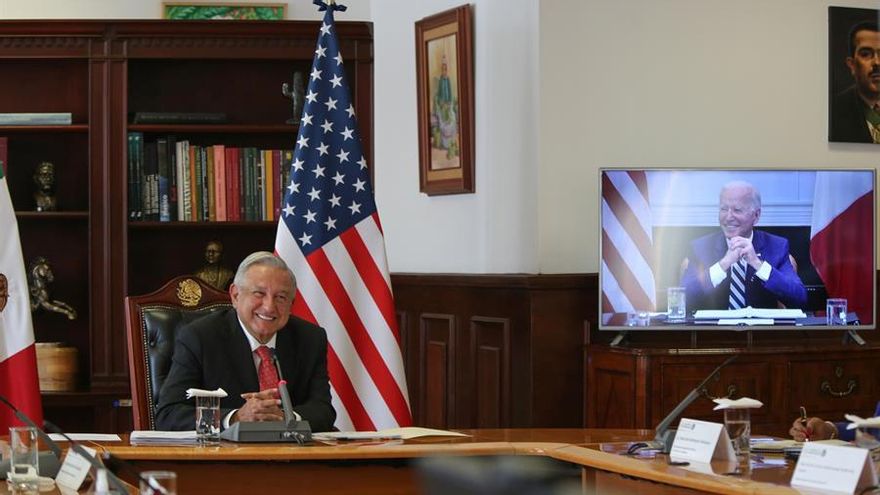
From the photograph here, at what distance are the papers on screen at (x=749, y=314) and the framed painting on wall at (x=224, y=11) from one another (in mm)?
2442

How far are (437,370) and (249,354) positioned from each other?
170cm

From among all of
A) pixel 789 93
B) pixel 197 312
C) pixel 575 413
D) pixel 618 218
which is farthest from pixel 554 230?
pixel 197 312

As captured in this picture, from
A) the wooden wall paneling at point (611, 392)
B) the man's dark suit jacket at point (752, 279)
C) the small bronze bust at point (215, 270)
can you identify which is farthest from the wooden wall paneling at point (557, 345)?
the small bronze bust at point (215, 270)

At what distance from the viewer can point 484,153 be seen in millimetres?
5328

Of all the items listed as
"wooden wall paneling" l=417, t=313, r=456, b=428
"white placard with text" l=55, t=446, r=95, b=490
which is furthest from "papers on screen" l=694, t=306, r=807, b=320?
"white placard with text" l=55, t=446, r=95, b=490

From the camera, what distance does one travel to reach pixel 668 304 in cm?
502

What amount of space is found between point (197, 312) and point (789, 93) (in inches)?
104

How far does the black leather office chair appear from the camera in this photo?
13.2 feet

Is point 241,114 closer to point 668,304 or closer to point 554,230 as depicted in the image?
point 554,230

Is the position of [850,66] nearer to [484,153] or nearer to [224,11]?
[484,153]

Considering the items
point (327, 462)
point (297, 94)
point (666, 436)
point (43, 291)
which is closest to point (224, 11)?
point (297, 94)

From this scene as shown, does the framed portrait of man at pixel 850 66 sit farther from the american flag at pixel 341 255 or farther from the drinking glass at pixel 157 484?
the drinking glass at pixel 157 484

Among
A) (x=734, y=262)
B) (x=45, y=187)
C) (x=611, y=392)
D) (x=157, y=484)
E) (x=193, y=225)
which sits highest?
(x=45, y=187)

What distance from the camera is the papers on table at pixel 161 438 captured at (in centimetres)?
342
